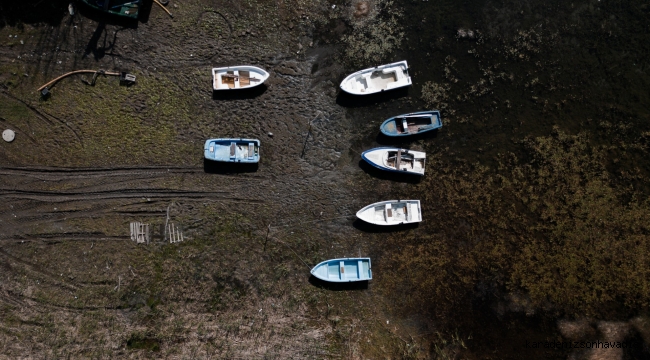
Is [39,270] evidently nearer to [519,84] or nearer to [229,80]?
[229,80]

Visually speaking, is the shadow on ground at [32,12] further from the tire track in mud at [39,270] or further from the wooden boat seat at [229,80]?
the tire track in mud at [39,270]

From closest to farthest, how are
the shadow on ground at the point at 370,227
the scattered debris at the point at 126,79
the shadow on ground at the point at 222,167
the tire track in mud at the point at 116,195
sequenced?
the tire track in mud at the point at 116,195 < the scattered debris at the point at 126,79 < the shadow on ground at the point at 222,167 < the shadow on ground at the point at 370,227

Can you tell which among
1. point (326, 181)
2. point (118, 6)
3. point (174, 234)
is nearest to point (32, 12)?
point (118, 6)

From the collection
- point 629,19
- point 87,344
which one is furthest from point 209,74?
point 629,19

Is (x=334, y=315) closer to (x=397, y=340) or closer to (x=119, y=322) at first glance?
(x=397, y=340)

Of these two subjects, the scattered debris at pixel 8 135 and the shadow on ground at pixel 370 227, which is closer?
the scattered debris at pixel 8 135

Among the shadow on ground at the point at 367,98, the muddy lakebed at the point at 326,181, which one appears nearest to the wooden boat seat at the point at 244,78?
the muddy lakebed at the point at 326,181
